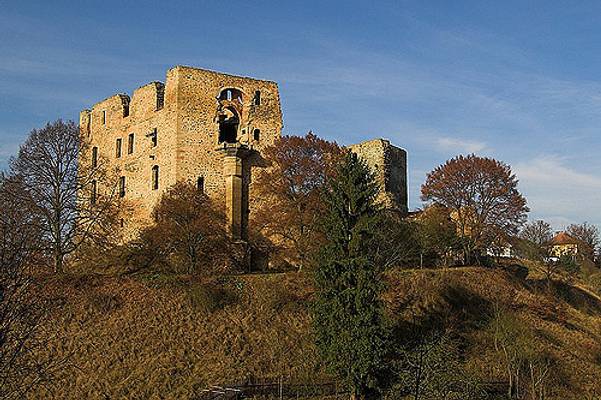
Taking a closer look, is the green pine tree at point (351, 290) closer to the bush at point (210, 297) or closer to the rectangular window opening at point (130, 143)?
the bush at point (210, 297)

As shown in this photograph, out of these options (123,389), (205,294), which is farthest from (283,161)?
(123,389)

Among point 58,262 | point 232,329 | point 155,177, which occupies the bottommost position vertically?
point 232,329

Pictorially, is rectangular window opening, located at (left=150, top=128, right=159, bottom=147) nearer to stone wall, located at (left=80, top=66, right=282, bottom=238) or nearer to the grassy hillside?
stone wall, located at (left=80, top=66, right=282, bottom=238)

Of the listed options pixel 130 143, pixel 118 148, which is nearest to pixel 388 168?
pixel 130 143

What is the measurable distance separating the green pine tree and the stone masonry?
12.4 metres

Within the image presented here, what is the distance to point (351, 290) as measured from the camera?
25.2 meters

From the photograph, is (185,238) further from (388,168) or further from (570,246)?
(570,246)

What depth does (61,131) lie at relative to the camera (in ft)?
105

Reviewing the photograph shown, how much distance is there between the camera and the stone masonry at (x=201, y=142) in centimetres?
3966

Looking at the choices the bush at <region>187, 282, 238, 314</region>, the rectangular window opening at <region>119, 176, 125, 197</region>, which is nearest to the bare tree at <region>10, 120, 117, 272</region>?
the bush at <region>187, 282, 238, 314</region>

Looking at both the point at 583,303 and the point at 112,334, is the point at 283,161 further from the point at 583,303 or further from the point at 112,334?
the point at 583,303

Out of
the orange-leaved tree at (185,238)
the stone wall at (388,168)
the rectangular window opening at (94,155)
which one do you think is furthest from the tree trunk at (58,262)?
the stone wall at (388,168)

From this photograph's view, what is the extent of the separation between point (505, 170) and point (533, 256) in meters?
16.1

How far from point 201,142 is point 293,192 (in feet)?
22.6
